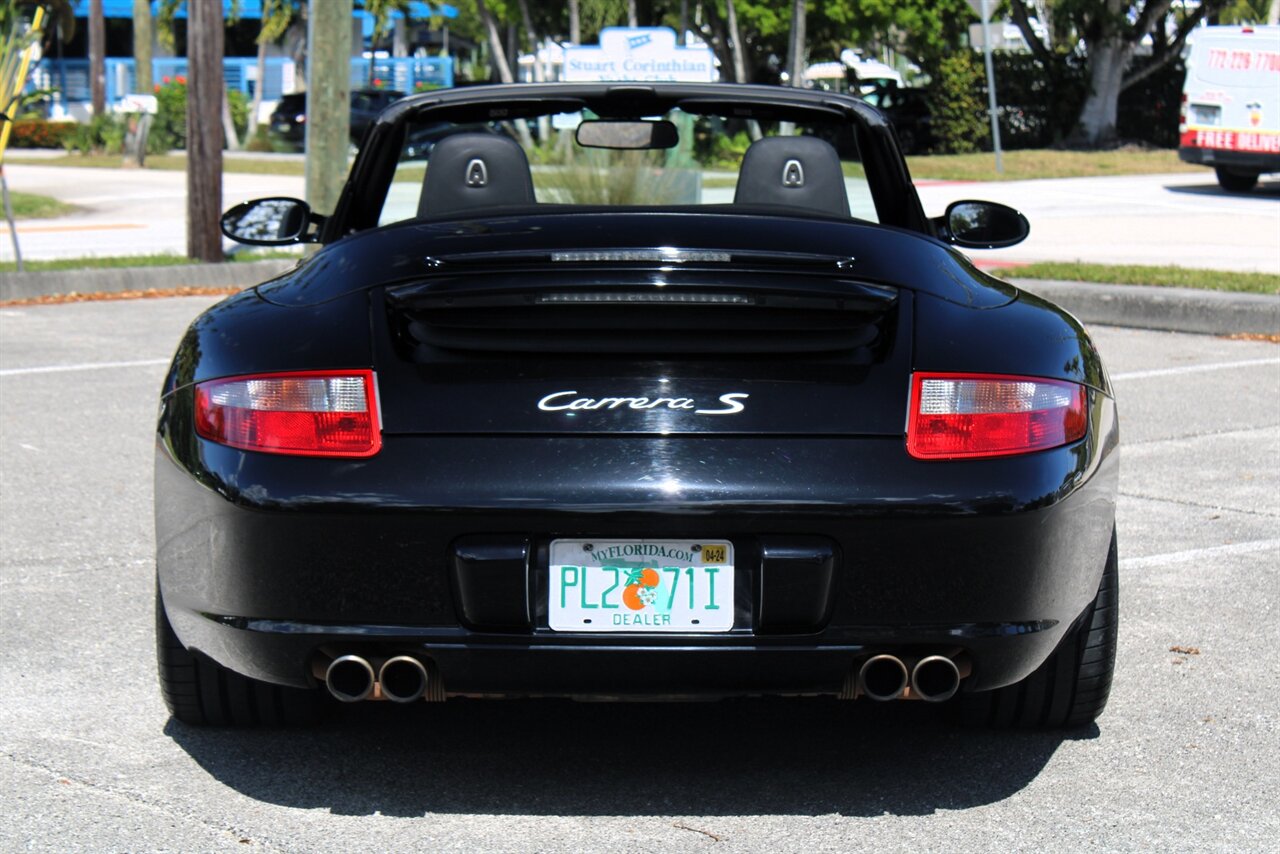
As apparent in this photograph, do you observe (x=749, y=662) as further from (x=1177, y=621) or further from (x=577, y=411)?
(x=1177, y=621)

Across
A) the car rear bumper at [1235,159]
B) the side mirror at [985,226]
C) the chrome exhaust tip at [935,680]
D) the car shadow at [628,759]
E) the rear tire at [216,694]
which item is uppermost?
the side mirror at [985,226]

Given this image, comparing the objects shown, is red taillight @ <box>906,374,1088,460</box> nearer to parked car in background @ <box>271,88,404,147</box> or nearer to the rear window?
parked car in background @ <box>271,88,404,147</box>

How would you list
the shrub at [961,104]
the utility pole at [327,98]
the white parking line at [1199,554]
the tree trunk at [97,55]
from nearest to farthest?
1. the white parking line at [1199,554]
2. the utility pole at [327,98]
3. the shrub at [961,104]
4. the tree trunk at [97,55]

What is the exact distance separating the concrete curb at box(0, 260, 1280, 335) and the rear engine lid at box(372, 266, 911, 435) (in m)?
8.62

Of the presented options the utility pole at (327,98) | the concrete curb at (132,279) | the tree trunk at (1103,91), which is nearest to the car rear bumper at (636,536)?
the concrete curb at (132,279)

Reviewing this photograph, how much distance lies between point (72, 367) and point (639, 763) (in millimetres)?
6616

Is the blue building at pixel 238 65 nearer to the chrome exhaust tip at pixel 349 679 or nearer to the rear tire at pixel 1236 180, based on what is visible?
the rear tire at pixel 1236 180

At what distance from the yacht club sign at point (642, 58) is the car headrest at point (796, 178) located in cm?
1827

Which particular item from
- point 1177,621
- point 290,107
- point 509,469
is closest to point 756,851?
point 509,469

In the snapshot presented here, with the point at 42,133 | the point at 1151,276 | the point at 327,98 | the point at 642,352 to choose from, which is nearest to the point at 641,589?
the point at 642,352

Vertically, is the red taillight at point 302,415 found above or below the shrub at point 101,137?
above

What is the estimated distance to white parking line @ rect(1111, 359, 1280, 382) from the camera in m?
9.55

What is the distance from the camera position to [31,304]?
1287 cm

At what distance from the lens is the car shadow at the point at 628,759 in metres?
3.53
